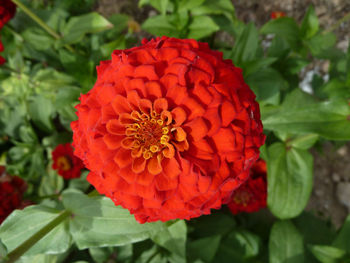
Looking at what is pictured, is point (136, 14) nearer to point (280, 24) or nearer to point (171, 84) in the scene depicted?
point (280, 24)

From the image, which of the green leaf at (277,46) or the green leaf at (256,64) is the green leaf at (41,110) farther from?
the green leaf at (277,46)

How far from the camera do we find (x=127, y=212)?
2.95 feet

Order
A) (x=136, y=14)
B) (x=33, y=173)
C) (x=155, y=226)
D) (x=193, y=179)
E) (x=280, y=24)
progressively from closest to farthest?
(x=193, y=179) → (x=155, y=226) → (x=280, y=24) → (x=33, y=173) → (x=136, y=14)

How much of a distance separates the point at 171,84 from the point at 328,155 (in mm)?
1683

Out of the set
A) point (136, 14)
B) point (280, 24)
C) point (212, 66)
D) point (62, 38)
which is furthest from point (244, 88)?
point (136, 14)

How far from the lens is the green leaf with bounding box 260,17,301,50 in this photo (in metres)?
1.25

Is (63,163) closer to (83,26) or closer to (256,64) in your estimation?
(83,26)

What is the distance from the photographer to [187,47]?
650 millimetres

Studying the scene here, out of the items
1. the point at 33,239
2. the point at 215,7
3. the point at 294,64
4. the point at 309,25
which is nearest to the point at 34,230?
the point at 33,239

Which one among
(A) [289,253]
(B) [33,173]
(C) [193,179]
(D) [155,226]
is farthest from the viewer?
(B) [33,173]

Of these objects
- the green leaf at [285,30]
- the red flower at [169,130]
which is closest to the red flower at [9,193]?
the red flower at [169,130]

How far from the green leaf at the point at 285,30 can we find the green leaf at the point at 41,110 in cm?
110

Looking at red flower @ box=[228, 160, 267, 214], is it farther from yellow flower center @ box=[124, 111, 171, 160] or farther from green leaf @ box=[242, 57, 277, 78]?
yellow flower center @ box=[124, 111, 171, 160]

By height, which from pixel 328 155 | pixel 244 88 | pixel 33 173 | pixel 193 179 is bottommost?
pixel 328 155
